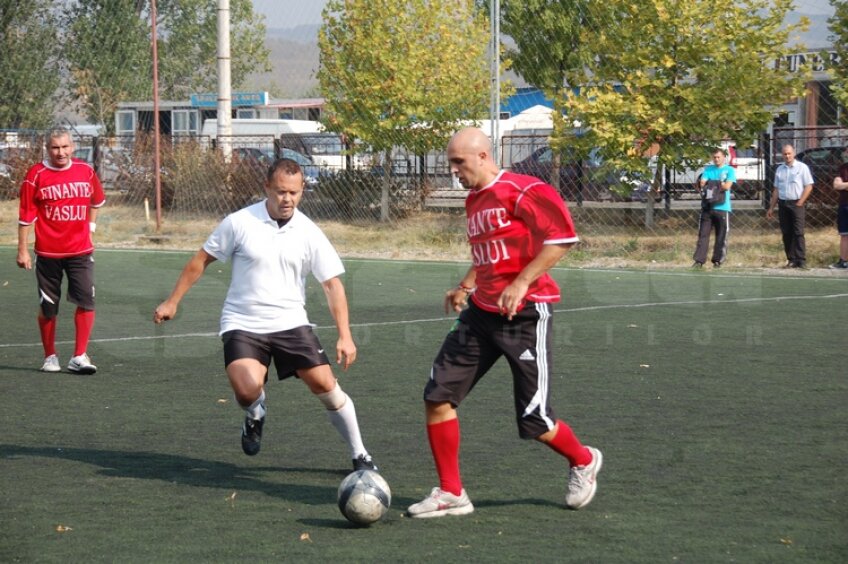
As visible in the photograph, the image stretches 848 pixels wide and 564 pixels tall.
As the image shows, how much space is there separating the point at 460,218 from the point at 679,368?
14.2 meters

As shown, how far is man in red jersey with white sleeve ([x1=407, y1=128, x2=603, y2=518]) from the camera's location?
19.0 feet

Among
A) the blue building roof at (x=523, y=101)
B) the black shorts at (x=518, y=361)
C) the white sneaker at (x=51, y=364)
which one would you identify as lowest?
the white sneaker at (x=51, y=364)

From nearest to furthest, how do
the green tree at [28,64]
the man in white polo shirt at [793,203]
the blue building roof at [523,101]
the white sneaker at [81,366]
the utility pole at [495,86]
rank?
1. the white sneaker at [81,366]
2. the man in white polo shirt at [793,203]
3. the utility pole at [495,86]
4. the green tree at [28,64]
5. the blue building roof at [523,101]

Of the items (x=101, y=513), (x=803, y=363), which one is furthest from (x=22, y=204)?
(x=803, y=363)

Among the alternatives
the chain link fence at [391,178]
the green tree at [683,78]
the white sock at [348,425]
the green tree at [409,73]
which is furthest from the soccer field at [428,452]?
the green tree at [409,73]

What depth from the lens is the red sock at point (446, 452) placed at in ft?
19.1

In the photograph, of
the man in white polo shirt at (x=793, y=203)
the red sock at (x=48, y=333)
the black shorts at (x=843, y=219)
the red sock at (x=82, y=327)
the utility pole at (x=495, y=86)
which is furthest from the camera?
the utility pole at (x=495, y=86)

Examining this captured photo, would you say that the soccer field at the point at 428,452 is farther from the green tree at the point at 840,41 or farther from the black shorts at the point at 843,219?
the green tree at the point at 840,41

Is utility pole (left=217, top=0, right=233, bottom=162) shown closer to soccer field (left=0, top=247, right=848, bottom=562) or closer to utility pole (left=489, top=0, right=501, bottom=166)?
utility pole (left=489, top=0, right=501, bottom=166)

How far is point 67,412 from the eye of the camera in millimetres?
8430

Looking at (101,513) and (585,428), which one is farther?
(585,428)

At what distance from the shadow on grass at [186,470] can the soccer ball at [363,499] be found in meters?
0.48

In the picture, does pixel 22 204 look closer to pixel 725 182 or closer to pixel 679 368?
pixel 679 368

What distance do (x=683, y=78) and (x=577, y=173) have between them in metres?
2.73
